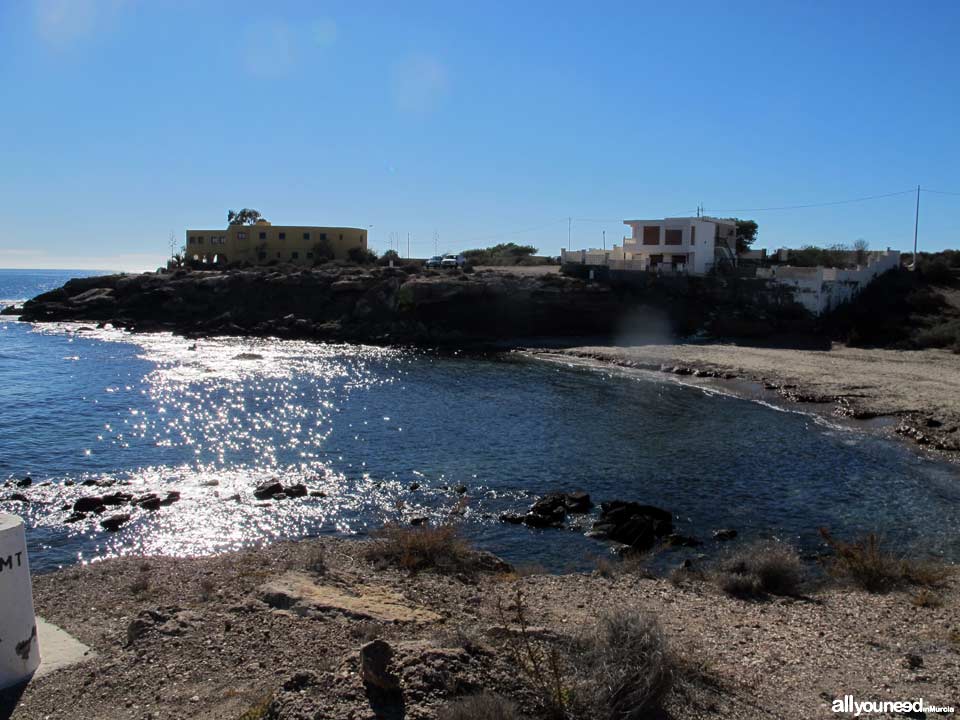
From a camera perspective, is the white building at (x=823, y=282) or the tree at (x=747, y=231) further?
the tree at (x=747, y=231)

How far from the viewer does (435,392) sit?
41750mm

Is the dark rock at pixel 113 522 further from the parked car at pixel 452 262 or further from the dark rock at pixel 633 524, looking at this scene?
the parked car at pixel 452 262

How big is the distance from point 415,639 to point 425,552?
18.9 feet

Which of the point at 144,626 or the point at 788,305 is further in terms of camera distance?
the point at 788,305

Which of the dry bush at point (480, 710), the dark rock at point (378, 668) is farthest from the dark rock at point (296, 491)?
the dry bush at point (480, 710)

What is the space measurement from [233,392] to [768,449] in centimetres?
2827

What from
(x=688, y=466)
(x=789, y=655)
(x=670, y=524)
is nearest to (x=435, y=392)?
(x=688, y=466)

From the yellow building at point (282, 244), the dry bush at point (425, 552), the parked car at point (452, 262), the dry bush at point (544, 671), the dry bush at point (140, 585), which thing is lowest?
the dry bush at point (140, 585)

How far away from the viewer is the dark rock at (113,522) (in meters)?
19.3

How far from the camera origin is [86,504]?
68.2 feet

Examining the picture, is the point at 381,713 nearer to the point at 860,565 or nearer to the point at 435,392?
the point at 860,565

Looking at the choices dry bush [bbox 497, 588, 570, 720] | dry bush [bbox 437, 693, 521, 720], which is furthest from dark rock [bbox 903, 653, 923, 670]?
dry bush [bbox 437, 693, 521, 720]

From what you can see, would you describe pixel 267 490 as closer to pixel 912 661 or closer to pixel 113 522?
pixel 113 522

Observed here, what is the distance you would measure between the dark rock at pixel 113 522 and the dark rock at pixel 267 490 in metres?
3.81
